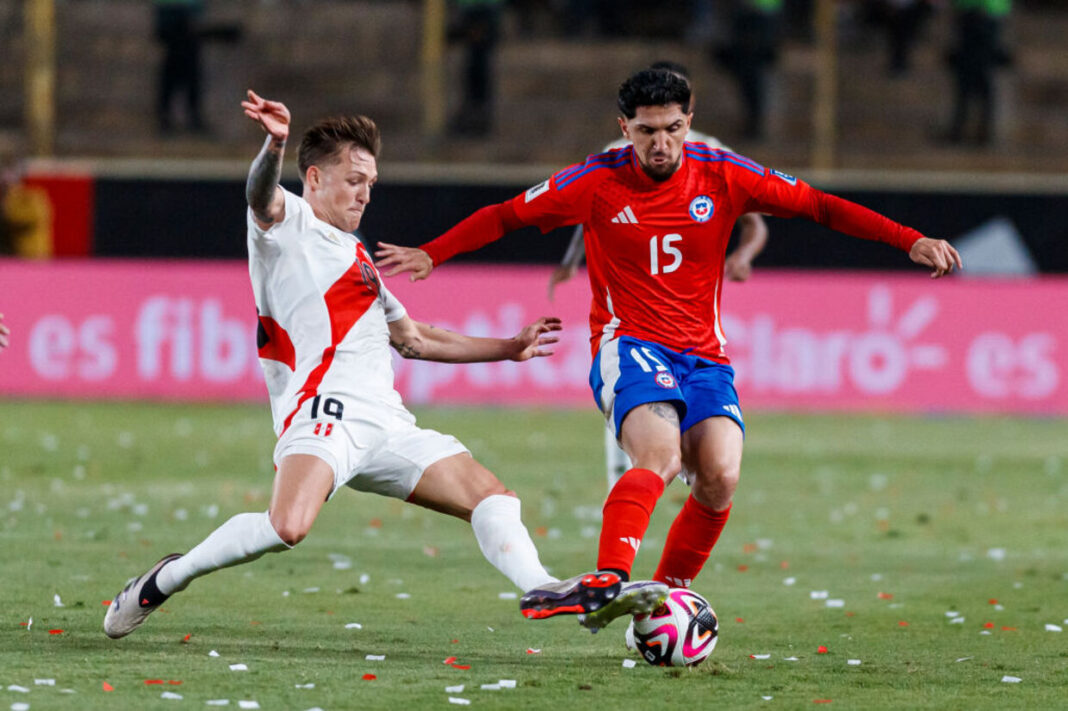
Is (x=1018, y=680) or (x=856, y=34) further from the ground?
(x=856, y=34)

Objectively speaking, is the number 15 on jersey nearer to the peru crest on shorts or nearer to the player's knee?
the peru crest on shorts

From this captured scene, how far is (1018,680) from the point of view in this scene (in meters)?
5.79

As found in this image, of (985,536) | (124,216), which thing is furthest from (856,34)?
(985,536)

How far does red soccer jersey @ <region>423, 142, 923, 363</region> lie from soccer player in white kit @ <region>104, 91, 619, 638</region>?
1.18 ft

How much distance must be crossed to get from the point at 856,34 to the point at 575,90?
3763 millimetres

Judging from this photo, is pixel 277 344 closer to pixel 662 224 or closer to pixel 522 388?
pixel 662 224

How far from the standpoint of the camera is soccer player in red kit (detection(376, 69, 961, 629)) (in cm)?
627

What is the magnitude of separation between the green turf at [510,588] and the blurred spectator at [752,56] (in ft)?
22.1

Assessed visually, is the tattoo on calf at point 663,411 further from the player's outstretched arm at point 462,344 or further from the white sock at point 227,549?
the white sock at point 227,549

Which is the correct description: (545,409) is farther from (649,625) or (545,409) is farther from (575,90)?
(649,625)

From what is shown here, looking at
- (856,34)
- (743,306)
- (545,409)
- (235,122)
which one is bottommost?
(545,409)

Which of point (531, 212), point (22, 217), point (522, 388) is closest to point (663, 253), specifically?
point (531, 212)

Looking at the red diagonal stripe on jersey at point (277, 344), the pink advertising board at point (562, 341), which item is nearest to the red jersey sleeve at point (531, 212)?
the red diagonal stripe on jersey at point (277, 344)

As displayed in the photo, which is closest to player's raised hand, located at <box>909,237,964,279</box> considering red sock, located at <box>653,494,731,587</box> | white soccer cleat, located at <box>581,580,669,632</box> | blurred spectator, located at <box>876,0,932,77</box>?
red sock, located at <box>653,494,731,587</box>
